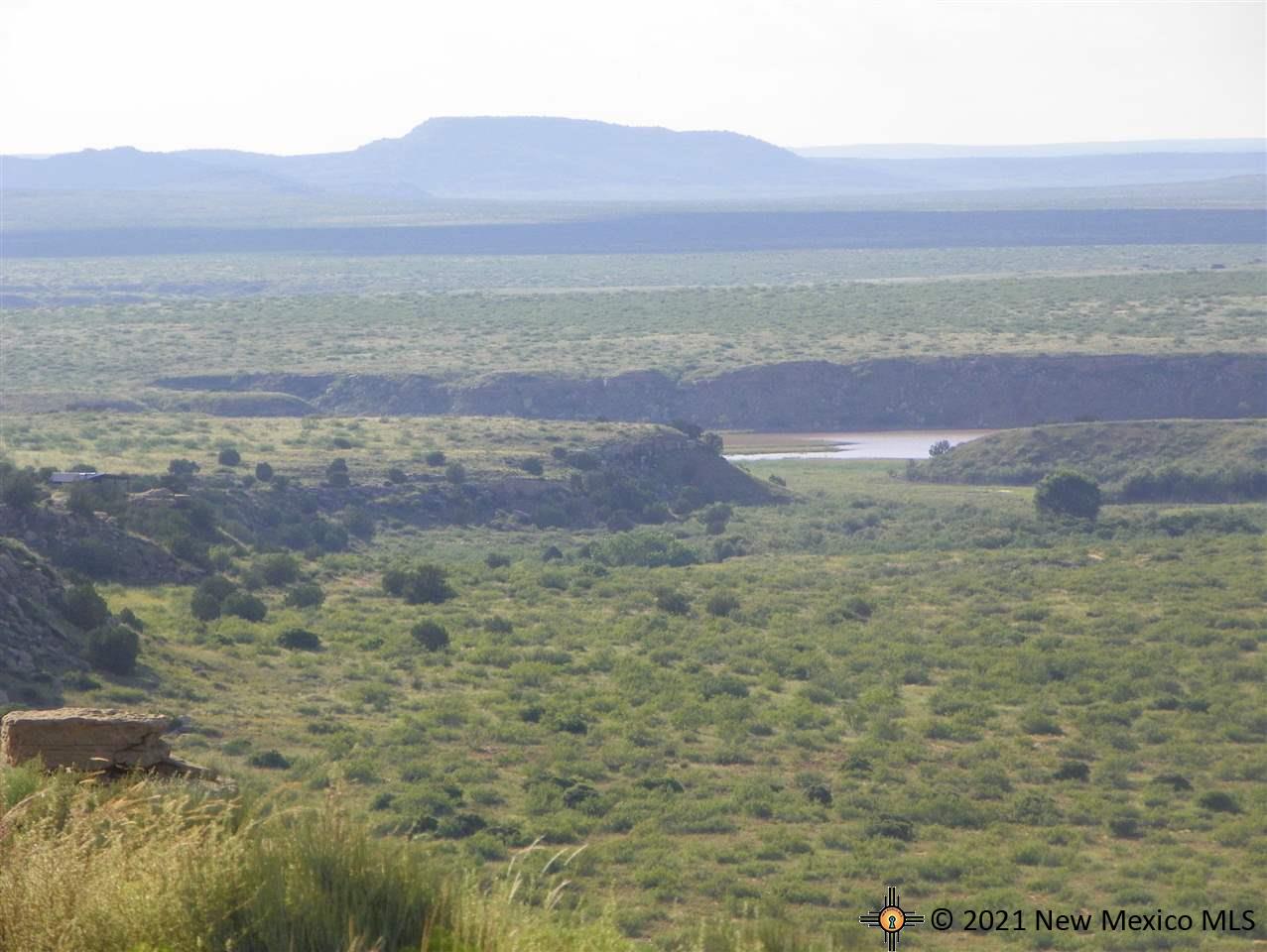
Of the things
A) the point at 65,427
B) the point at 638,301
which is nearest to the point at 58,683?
the point at 65,427

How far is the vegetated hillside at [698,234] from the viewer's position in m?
177

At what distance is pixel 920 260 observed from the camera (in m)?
156

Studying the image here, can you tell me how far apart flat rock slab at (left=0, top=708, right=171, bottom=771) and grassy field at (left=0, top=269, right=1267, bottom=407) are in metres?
60.2

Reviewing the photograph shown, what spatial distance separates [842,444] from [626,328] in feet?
90.6

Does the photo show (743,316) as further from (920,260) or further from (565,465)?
(920,260)

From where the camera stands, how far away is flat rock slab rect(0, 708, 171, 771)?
11516 mm

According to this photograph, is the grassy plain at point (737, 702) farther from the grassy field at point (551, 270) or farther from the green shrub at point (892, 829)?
the grassy field at point (551, 270)

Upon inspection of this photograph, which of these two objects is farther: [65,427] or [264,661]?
[65,427]

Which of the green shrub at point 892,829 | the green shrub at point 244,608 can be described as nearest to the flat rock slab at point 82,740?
the green shrub at point 892,829

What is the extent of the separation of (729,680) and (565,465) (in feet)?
89.9

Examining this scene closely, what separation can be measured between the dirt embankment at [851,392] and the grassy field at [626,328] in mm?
2177

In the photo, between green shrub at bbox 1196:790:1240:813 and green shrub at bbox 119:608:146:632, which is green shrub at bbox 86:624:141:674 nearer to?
green shrub at bbox 119:608:146:632

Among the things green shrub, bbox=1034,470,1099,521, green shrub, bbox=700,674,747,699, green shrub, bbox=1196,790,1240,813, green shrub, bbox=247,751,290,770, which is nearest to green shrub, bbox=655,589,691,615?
green shrub, bbox=700,674,747,699

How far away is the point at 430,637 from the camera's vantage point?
93.1 feet
